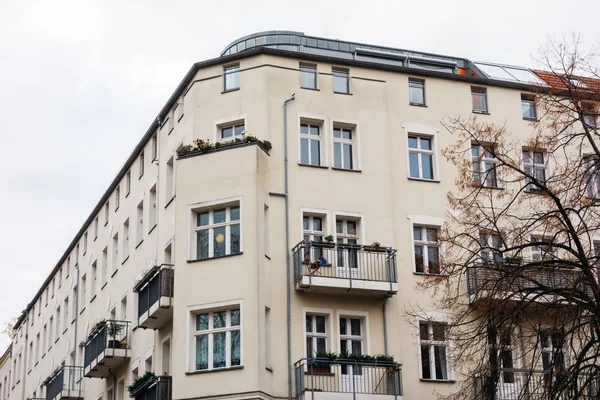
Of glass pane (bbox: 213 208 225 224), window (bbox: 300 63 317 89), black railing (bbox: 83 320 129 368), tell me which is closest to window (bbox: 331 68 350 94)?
window (bbox: 300 63 317 89)

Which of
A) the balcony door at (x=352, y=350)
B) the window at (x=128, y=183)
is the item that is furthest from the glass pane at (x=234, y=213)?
the window at (x=128, y=183)

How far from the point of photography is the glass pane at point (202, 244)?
112ft

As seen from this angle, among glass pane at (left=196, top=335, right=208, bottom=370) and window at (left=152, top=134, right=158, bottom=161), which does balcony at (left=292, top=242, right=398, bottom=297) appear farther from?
window at (left=152, top=134, right=158, bottom=161)

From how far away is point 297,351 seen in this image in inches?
1314

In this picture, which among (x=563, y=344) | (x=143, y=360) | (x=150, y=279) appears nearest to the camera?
(x=563, y=344)

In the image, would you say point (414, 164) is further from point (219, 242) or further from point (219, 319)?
point (219, 319)

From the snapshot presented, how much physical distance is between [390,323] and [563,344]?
11.9 metres

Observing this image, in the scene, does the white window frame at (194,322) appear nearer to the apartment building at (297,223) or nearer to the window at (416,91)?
the apartment building at (297,223)

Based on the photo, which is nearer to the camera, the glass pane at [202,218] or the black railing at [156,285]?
the glass pane at [202,218]

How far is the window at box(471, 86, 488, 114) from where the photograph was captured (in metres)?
39.2

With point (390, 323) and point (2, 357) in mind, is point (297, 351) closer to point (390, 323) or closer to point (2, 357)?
point (390, 323)

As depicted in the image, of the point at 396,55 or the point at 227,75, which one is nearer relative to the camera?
the point at 227,75

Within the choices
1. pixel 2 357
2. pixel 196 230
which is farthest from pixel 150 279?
pixel 2 357

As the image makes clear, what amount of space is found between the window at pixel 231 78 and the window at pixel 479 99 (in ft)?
27.9
